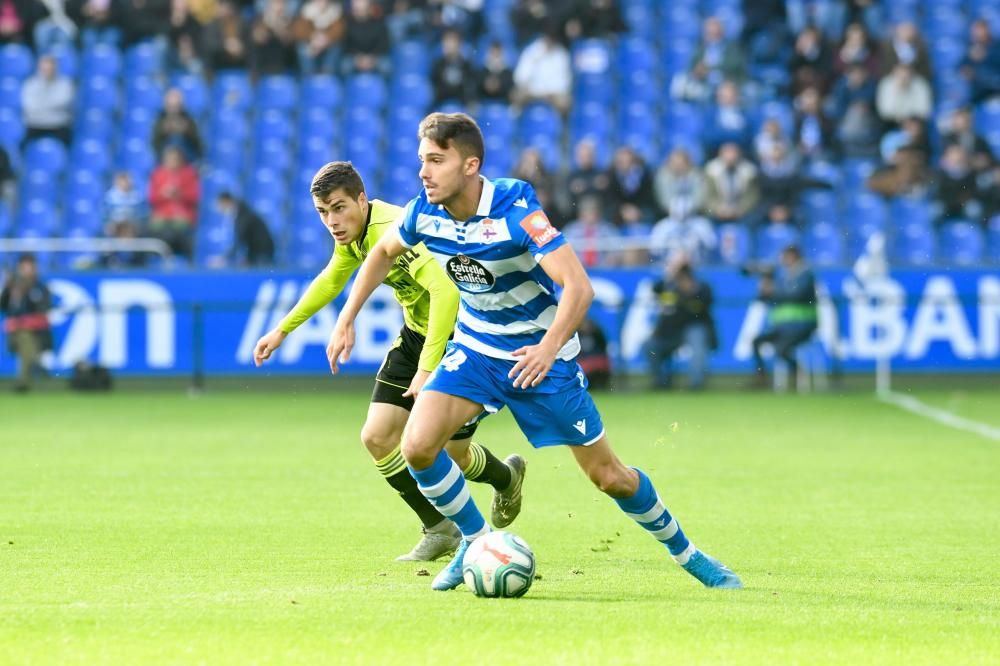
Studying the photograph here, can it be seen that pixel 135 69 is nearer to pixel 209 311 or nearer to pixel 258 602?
pixel 209 311

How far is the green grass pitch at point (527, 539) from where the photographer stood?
19.2ft

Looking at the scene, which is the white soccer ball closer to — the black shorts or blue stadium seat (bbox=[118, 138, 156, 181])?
the black shorts

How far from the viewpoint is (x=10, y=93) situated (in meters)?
25.5

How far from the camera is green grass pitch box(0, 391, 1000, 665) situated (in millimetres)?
5848

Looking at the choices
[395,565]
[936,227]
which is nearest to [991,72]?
[936,227]

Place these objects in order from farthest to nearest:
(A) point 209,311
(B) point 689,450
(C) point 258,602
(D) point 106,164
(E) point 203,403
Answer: (D) point 106,164 < (A) point 209,311 < (E) point 203,403 < (B) point 689,450 < (C) point 258,602

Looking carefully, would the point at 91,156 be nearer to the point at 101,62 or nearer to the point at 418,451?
the point at 101,62

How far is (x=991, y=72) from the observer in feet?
81.7

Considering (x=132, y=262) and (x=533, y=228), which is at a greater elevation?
(x=533, y=228)

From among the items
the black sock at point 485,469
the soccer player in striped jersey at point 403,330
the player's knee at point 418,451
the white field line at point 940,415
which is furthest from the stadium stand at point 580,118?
the player's knee at point 418,451

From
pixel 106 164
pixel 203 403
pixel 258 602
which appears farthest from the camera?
pixel 106 164

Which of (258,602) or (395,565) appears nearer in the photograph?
(258,602)

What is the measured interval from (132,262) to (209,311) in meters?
1.78

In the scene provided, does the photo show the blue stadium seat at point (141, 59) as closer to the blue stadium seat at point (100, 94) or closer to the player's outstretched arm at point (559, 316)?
the blue stadium seat at point (100, 94)
